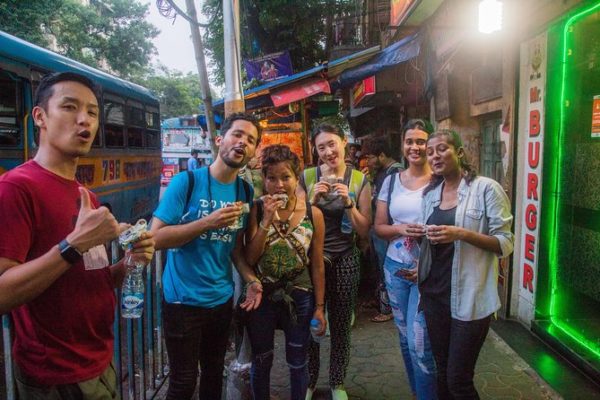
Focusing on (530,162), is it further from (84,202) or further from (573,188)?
(84,202)

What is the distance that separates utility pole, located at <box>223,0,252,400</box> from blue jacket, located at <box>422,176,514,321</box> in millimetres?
1523

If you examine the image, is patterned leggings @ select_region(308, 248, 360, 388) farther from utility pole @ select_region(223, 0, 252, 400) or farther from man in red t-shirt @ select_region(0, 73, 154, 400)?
man in red t-shirt @ select_region(0, 73, 154, 400)

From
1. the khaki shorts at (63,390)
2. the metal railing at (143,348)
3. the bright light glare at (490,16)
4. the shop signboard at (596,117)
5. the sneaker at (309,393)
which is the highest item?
the bright light glare at (490,16)

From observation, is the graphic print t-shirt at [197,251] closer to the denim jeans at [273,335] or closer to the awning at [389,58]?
the denim jeans at [273,335]

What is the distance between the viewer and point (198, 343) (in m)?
2.71

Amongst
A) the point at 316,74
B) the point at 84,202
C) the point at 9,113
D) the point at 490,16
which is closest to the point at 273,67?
the point at 316,74

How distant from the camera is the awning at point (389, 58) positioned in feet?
25.4

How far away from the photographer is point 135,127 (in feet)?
34.8

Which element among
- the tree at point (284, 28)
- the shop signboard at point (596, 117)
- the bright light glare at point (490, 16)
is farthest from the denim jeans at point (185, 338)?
the tree at point (284, 28)

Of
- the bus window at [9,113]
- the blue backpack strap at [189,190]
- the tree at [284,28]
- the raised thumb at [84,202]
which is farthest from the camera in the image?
the tree at [284,28]

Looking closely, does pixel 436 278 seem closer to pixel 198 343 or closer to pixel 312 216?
pixel 312 216

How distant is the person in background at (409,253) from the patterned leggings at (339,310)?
326 millimetres

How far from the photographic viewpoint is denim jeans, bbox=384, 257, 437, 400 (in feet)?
9.50

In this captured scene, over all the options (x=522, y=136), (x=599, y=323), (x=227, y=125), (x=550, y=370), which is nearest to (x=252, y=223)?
(x=227, y=125)
